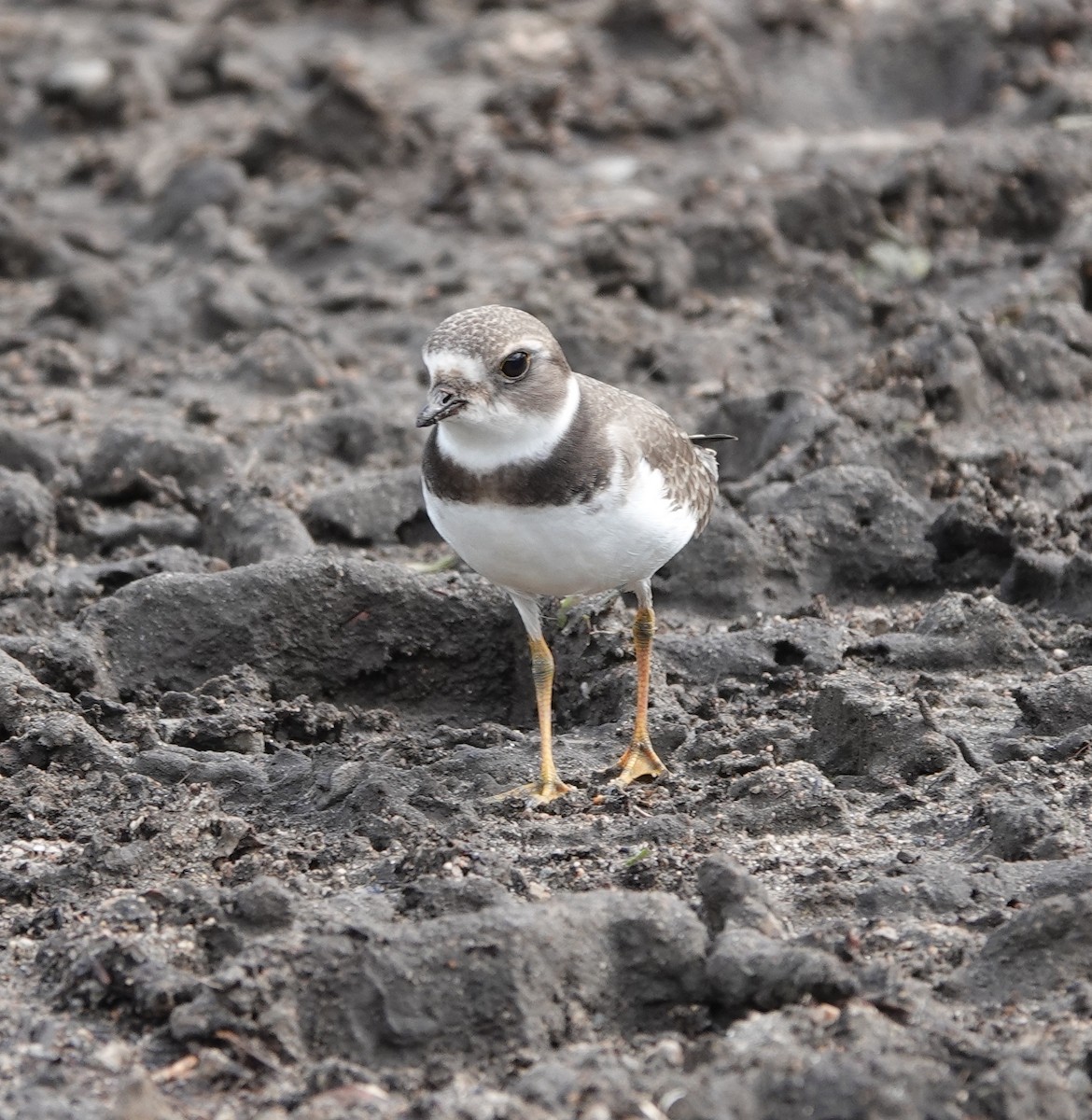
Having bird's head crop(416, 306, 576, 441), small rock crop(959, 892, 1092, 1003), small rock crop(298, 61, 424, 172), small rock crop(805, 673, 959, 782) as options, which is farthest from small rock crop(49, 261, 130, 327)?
small rock crop(959, 892, 1092, 1003)

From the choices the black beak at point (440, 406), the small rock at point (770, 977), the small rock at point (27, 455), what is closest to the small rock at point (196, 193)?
the small rock at point (27, 455)

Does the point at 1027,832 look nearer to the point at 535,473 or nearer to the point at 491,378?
the point at 535,473

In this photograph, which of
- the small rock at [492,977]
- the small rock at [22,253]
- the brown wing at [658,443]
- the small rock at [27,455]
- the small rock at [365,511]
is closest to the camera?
the small rock at [492,977]

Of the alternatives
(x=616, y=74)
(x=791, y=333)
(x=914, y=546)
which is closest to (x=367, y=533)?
(x=914, y=546)

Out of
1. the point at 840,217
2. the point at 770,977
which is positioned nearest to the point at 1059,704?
the point at 770,977

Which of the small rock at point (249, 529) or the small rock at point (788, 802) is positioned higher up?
the small rock at point (788, 802)

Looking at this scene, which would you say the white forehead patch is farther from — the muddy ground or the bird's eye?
the muddy ground

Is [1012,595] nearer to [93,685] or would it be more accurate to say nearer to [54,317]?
[93,685]

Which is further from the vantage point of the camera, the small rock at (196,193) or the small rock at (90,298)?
the small rock at (196,193)

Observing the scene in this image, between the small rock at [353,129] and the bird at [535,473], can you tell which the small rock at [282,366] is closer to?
the small rock at [353,129]

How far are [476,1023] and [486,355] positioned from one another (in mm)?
2082

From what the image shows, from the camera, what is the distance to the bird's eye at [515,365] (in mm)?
5570

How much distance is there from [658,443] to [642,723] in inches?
36.0

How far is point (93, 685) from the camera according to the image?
6449mm
